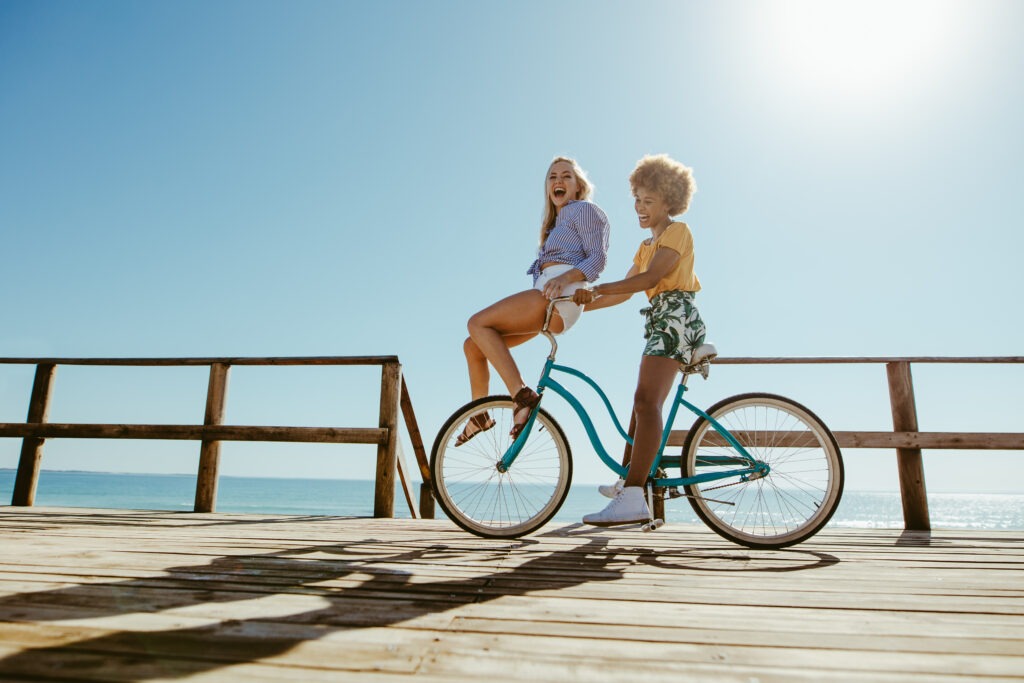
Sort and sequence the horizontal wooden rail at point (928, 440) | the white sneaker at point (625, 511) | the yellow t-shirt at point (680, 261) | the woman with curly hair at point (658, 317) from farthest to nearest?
1. the horizontal wooden rail at point (928, 440)
2. the yellow t-shirt at point (680, 261)
3. the woman with curly hair at point (658, 317)
4. the white sneaker at point (625, 511)

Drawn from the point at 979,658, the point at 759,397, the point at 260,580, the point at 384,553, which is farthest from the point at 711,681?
the point at 759,397

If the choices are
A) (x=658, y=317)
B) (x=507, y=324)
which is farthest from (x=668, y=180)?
(x=507, y=324)

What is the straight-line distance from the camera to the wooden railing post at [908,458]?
3879mm

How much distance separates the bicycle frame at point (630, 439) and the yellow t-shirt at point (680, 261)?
45 cm

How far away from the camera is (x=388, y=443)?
4.32m

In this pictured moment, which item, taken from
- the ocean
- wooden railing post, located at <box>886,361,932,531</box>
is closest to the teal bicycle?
wooden railing post, located at <box>886,361,932,531</box>

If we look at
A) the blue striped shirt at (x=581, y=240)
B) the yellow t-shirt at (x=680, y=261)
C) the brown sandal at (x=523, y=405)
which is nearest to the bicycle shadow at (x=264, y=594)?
the brown sandal at (x=523, y=405)

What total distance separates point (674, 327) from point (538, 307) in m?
0.66

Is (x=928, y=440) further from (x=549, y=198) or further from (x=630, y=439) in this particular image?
A: (x=549, y=198)

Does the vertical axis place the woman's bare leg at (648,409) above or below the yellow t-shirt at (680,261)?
below

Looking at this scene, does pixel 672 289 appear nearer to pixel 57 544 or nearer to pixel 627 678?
pixel 627 678

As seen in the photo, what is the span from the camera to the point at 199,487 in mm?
4461

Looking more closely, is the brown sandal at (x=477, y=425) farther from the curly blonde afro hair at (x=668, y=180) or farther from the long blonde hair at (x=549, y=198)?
the curly blonde afro hair at (x=668, y=180)

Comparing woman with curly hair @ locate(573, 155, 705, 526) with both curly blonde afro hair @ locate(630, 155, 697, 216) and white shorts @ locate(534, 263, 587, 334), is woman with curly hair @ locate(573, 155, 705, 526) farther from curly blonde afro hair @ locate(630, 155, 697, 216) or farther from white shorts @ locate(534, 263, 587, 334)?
white shorts @ locate(534, 263, 587, 334)
